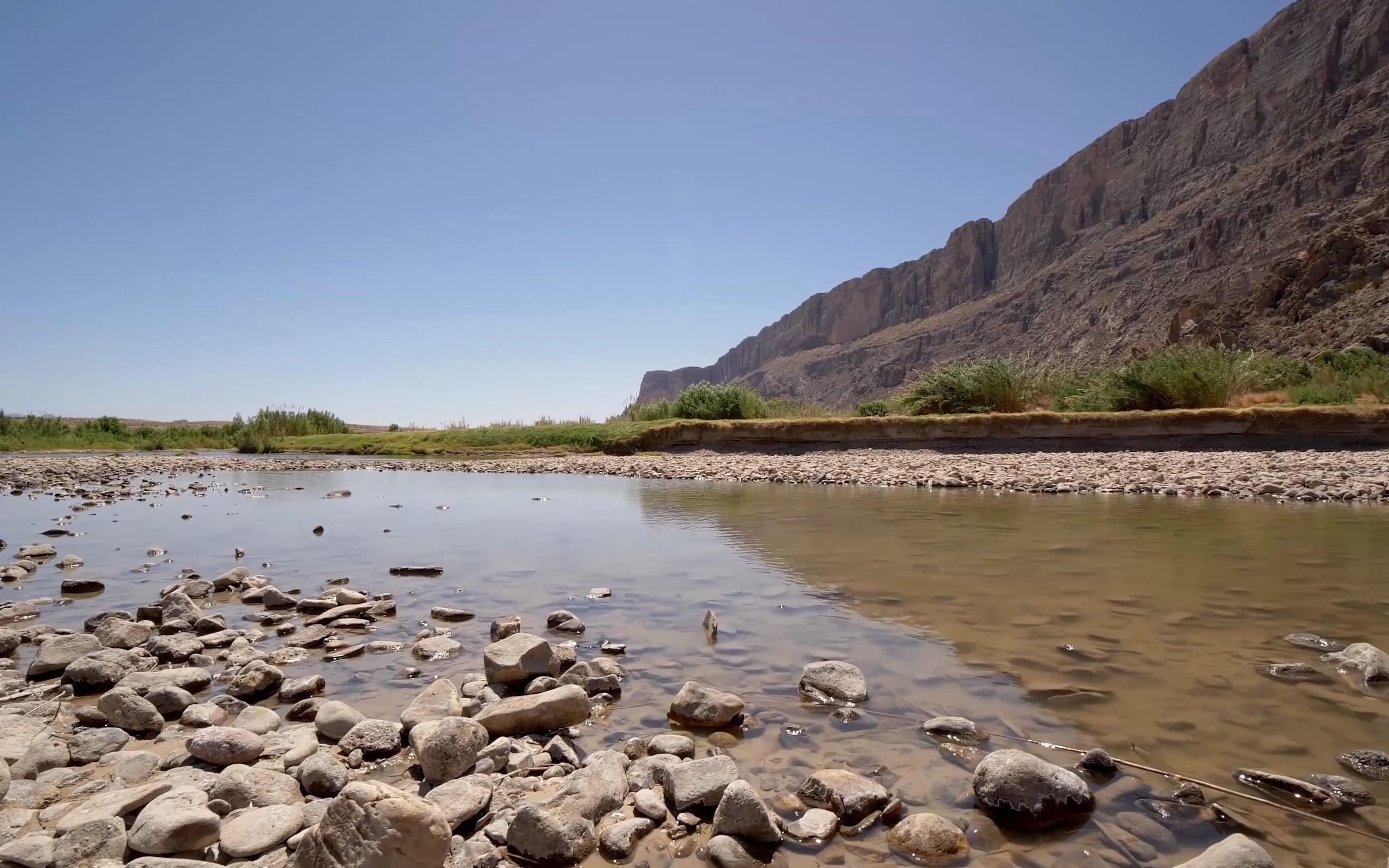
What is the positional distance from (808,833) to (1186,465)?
507 inches

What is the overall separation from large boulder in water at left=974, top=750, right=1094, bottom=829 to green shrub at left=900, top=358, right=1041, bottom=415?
687 inches

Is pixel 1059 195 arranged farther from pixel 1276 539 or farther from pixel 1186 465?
pixel 1276 539

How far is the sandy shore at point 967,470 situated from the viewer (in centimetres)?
1045

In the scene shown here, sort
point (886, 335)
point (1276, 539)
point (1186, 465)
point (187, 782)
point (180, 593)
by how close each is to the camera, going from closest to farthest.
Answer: point (187, 782), point (180, 593), point (1276, 539), point (1186, 465), point (886, 335)

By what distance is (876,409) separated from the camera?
2189 cm

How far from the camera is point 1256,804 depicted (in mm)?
2262

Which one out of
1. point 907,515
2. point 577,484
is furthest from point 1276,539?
point 577,484

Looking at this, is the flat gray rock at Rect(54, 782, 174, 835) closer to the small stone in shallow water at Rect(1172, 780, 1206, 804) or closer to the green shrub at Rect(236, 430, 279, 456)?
the small stone in shallow water at Rect(1172, 780, 1206, 804)

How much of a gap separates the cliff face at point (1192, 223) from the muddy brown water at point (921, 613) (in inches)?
1480

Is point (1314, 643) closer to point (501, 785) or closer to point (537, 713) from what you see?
point (537, 713)

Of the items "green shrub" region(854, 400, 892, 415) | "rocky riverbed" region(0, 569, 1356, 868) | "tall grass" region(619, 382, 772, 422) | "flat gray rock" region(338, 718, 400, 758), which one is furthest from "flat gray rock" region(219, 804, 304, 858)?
"tall grass" region(619, 382, 772, 422)

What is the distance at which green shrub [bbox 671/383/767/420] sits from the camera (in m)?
23.3

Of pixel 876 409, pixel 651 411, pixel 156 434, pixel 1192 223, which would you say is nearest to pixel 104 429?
pixel 156 434

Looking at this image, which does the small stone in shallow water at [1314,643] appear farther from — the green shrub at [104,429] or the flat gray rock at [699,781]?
the green shrub at [104,429]
